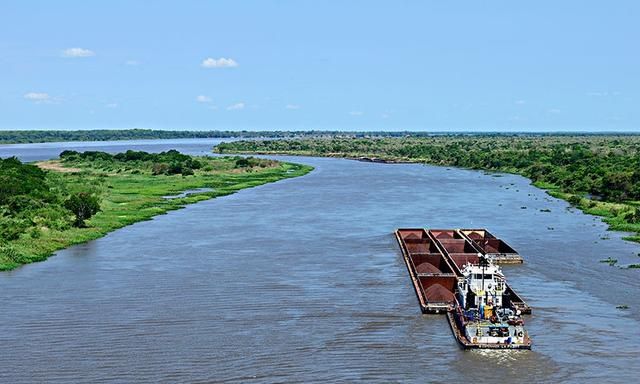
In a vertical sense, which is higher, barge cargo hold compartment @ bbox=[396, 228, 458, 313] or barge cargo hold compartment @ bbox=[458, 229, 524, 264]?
barge cargo hold compartment @ bbox=[458, 229, 524, 264]

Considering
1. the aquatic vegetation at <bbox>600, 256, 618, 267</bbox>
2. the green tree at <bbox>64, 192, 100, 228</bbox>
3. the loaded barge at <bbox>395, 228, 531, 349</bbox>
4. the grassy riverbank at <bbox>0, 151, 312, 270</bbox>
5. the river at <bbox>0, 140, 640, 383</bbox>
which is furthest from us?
the green tree at <bbox>64, 192, 100, 228</bbox>

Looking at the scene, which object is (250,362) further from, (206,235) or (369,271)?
(206,235)

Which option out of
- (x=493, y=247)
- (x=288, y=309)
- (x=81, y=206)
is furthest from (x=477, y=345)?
(x=81, y=206)

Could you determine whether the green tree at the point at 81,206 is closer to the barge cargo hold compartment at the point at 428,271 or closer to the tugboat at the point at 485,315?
the barge cargo hold compartment at the point at 428,271

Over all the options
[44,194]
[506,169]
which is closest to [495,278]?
[44,194]

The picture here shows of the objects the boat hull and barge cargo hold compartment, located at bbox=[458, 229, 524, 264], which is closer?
the boat hull

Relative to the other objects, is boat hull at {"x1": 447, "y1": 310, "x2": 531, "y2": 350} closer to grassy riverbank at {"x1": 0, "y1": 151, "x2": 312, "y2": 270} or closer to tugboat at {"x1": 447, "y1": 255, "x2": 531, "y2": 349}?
tugboat at {"x1": 447, "y1": 255, "x2": 531, "y2": 349}


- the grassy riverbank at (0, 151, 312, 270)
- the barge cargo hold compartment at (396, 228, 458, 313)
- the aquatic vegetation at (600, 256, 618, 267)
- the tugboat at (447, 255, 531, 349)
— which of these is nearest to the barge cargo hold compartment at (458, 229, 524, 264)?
the barge cargo hold compartment at (396, 228, 458, 313)
